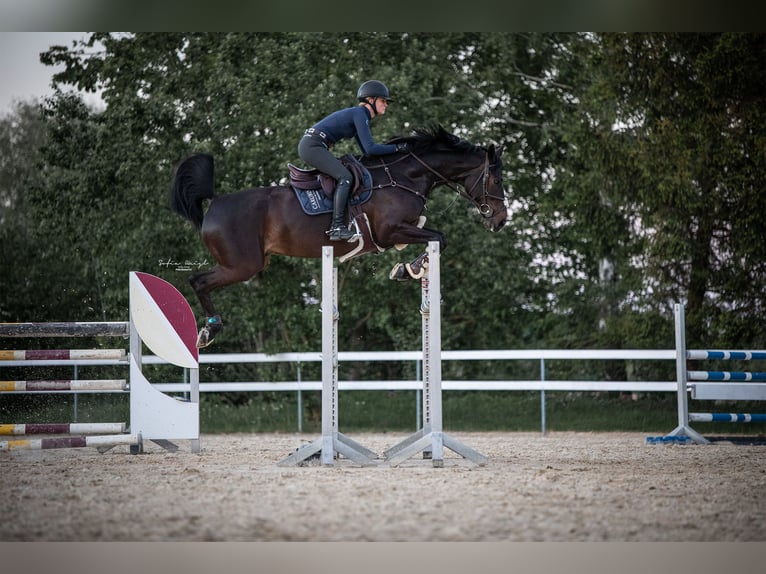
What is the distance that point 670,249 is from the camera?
973cm

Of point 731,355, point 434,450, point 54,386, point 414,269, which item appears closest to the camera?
point 434,450

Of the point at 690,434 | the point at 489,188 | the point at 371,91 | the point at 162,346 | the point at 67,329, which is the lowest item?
the point at 690,434

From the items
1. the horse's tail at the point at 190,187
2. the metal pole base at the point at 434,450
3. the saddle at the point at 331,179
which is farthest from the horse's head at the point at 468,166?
the metal pole base at the point at 434,450

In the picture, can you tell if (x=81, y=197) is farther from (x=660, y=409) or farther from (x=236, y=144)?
(x=660, y=409)

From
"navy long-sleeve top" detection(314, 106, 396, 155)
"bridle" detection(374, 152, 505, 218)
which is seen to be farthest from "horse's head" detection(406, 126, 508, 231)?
"navy long-sleeve top" detection(314, 106, 396, 155)

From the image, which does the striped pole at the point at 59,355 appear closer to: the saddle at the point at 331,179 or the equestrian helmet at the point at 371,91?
the saddle at the point at 331,179

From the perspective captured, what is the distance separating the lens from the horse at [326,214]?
5734 millimetres

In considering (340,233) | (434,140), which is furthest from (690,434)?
(340,233)

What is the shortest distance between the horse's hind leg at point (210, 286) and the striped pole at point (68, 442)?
0.77 metres

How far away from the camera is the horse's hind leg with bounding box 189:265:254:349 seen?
578 cm

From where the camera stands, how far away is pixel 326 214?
18.8 feet

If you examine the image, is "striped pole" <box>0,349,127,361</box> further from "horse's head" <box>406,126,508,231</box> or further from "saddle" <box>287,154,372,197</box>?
"horse's head" <box>406,126,508,231</box>

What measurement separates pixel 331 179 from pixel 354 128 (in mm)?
339
